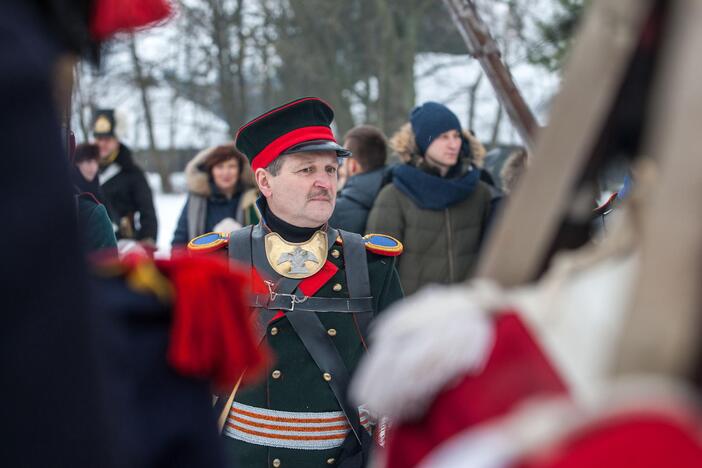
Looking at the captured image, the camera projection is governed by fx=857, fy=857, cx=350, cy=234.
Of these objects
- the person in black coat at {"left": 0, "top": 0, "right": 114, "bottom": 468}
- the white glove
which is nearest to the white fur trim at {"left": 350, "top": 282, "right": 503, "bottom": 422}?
the person in black coat at {"left": 0, "top": 0, "right": 114, "bottom": 468}

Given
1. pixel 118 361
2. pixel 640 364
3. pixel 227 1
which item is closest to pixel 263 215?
pixel 118 361

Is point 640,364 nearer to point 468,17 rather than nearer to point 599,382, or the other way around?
point 599,382

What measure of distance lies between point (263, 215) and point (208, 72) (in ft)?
55.0

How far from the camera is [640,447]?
2.63ft

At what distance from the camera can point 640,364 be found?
85 cm

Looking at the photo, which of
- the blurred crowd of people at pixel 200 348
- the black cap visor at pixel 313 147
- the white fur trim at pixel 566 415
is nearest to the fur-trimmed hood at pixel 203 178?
the black cap visor at pixel 313 147

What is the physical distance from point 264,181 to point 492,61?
0.94 m

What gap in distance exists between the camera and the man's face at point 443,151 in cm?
502

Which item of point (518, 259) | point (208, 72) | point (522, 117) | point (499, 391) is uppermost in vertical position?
point (208, 72)

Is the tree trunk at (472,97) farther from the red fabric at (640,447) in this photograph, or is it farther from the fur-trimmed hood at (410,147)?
the red fabric at (640,447)

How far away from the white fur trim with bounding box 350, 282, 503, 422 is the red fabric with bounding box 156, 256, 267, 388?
17 centimetres

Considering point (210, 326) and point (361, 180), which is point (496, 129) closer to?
point (361, 180)

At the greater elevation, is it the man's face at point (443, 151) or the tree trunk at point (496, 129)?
the tree trunk at point (496, 129)

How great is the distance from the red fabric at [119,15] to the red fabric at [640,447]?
704mm
